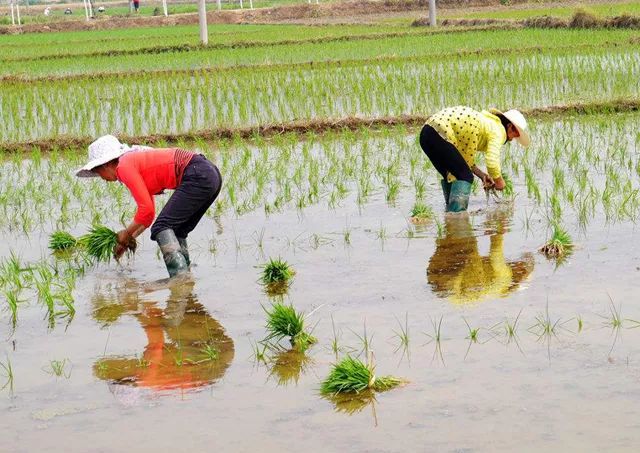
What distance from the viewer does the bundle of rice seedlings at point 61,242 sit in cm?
601

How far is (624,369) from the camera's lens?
11.8 feet

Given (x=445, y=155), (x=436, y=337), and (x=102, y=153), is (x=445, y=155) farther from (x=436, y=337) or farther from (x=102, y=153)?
(x=436, y=337)

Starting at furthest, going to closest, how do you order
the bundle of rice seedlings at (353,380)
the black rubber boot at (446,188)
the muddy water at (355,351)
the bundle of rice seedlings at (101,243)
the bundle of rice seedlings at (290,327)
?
the black rubber boot at (446,188), the bundle of rice seedlings at (101,243), the bundle of rice seedlings at (290,327), the bundle of rice seedlings at (353,380), the muddy water at (355,351)

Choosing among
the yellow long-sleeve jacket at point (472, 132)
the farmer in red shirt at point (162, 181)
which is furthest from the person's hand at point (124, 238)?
the yellow long-sleeve jacket at point (472, 132)

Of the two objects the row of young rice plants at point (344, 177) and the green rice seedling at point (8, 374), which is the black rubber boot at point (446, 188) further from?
the green rice seedling at point (8, 374)

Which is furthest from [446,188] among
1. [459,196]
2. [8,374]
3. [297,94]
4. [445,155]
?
[297,94]

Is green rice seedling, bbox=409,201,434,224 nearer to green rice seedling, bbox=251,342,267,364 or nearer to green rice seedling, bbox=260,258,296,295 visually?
green rice seedling, bbox=260,258,296,295

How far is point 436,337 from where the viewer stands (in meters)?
4.04

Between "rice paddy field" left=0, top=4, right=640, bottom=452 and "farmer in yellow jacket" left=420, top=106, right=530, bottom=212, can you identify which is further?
"farmer in yellow jacket" left=420, top=106, right=530, bottom=212

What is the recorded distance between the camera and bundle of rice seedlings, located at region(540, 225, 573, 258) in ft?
17.3

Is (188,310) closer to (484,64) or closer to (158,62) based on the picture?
(484,64)

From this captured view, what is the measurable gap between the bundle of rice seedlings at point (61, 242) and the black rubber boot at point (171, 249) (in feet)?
3.25

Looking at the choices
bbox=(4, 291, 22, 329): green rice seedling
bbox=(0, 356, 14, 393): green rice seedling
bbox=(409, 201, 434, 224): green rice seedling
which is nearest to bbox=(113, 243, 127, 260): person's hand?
bbox=(4, 291, 22, 329): green rice seedling

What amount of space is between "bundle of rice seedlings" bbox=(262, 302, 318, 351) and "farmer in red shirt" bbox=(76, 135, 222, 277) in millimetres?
1135
